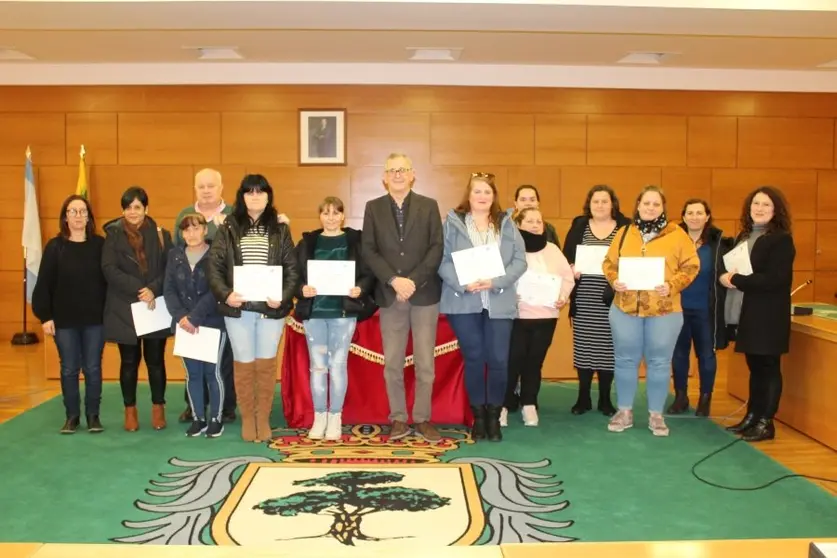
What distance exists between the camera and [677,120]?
8.30 meters

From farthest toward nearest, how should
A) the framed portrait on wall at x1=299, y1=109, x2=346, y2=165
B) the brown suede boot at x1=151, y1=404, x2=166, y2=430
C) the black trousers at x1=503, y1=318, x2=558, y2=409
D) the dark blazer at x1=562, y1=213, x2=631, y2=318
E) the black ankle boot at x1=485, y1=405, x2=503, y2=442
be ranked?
the framed portrait on wall at x1=299, y1=109, x2=346, y2=165, the dark blazer at x1=562, y1=213, x2=631, y2=318, the black trousers at x1=503, y1=318, x2=558, y2=409, the brown suede boot at x1=151, y1=404, x2=166, y2=430, the black ankle boot at x1=485, y1=405, x2=503, y2=442

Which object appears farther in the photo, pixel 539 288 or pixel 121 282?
pixel 539 288

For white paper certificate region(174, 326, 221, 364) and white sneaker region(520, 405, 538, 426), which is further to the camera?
white sneaker region(520, 405, 538, 426)

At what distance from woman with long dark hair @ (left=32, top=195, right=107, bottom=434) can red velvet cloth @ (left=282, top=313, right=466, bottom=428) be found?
116 centimetres

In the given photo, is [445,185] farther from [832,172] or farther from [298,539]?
[298,539]

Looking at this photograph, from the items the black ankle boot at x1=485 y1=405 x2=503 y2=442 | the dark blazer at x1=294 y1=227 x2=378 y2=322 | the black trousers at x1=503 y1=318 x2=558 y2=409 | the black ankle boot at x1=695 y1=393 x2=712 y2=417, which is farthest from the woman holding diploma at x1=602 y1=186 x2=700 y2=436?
the dark blazer at x1=294 y1=227 x2=378 y2=322

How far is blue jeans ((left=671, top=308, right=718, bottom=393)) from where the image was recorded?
5027 millimetres

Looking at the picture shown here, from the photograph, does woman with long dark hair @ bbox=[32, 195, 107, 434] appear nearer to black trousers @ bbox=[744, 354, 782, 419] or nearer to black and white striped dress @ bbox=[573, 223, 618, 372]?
black and white striped dress @ bbox=[573, 223, 618, 372]

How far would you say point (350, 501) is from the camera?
11.3ft

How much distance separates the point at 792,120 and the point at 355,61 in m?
4.98

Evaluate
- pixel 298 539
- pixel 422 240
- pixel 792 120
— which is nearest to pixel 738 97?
pixel 792 120

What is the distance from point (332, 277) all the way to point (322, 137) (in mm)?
4114

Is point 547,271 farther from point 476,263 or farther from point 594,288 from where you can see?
point 476,263

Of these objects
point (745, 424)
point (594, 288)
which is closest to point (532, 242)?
point (594, 288)
